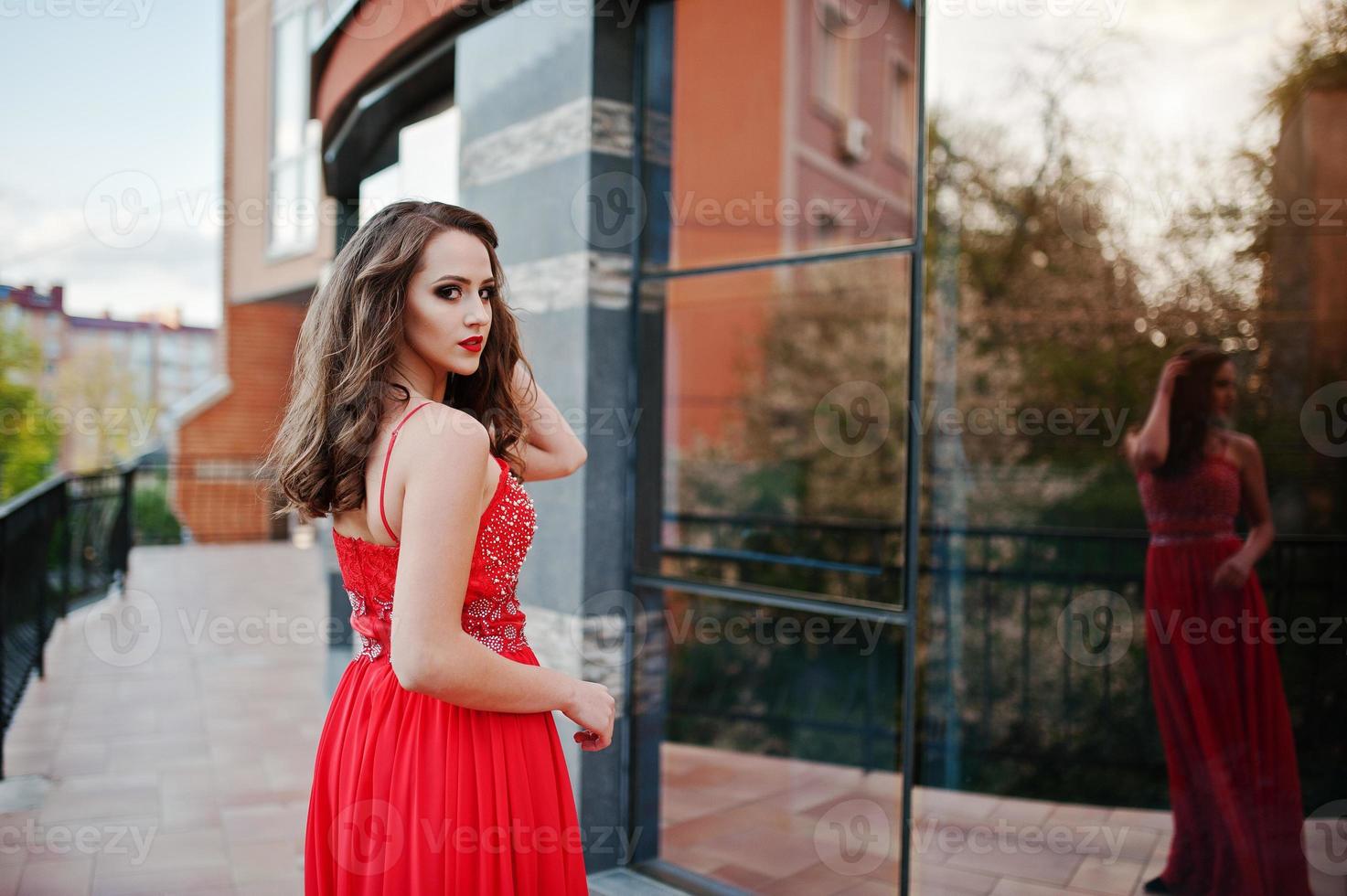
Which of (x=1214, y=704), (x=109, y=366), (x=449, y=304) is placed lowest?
(x=1214, y=704)

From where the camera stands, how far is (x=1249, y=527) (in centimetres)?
310

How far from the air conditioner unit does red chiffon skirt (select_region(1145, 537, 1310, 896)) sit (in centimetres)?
466

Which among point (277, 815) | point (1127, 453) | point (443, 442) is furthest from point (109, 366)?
point (443, 442)

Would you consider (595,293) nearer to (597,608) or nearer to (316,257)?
(597,608)

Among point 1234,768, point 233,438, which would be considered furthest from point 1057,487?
point 233,438

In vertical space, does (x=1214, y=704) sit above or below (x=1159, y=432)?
below

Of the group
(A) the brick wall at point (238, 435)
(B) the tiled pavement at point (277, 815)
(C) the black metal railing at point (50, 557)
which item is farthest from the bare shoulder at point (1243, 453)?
(A) the brick wall at point (238, 435)

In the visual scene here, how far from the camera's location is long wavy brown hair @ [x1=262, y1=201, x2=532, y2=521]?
4.58 ft

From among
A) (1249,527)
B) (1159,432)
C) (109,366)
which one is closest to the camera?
(1249,527)

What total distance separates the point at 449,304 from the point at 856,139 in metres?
6.29

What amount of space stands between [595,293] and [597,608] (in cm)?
95

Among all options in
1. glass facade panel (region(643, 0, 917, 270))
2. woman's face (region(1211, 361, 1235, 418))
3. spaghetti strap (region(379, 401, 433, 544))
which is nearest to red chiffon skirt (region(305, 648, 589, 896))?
spaghetti strap (region(379, 401, 433, 544))

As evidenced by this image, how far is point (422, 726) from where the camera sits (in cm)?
145

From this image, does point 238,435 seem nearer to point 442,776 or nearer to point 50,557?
point 50,557
